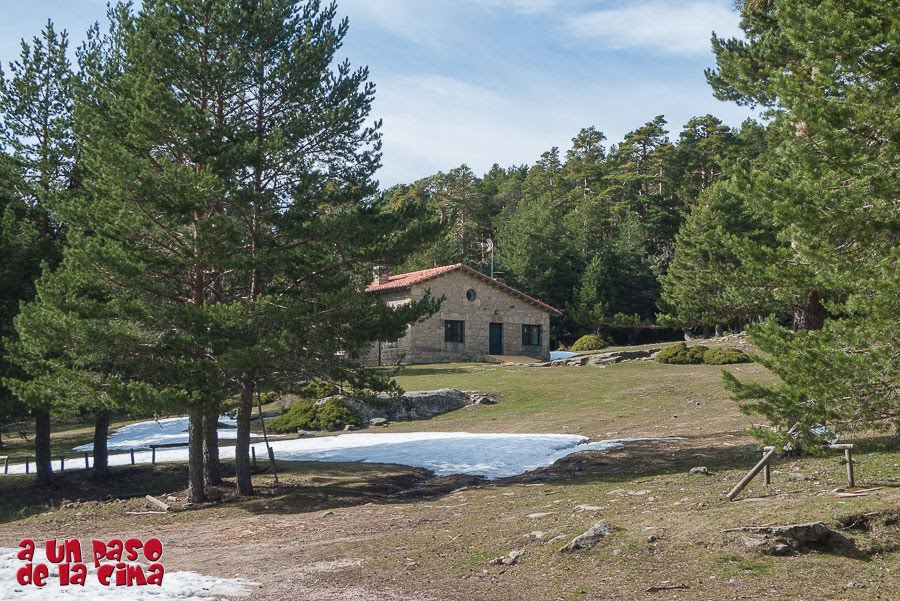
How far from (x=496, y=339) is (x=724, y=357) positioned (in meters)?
16.1

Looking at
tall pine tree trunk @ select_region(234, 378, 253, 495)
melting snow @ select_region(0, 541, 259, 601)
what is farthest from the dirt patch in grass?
tall pine tree trunk @ select_region(234, 378, 253, 495)

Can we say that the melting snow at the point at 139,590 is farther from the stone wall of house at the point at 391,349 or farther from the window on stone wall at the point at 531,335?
the window on stone wall at the point at 531,335

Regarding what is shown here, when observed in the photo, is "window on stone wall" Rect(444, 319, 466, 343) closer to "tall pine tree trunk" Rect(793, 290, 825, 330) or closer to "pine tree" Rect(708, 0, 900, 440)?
"tall pine tree trunk" Rect(793, 290, 825, 330)

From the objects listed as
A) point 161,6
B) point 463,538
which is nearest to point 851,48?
point 463,538

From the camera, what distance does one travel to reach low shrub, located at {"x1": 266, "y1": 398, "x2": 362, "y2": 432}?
95.8 feet

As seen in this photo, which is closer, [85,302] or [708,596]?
[708,596]

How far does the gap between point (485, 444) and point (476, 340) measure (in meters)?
25.6

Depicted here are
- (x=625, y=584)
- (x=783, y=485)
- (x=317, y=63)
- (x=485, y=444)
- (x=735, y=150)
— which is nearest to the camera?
(x=625, y=584)

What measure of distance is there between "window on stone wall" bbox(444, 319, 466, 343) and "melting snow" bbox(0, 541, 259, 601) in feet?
119

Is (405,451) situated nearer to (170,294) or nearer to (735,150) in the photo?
(170,294)

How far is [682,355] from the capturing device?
3697cm

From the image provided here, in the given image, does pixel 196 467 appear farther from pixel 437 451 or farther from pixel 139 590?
pixel 139 590

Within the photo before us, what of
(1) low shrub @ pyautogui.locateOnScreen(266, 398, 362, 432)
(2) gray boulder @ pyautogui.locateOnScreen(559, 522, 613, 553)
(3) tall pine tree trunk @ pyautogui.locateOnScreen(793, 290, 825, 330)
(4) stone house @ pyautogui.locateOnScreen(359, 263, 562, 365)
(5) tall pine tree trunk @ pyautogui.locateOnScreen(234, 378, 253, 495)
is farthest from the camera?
(4) stone house @ pyautogui.locateOnScreen(359, 263, 562, 365)

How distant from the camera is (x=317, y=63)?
56.4 ft
